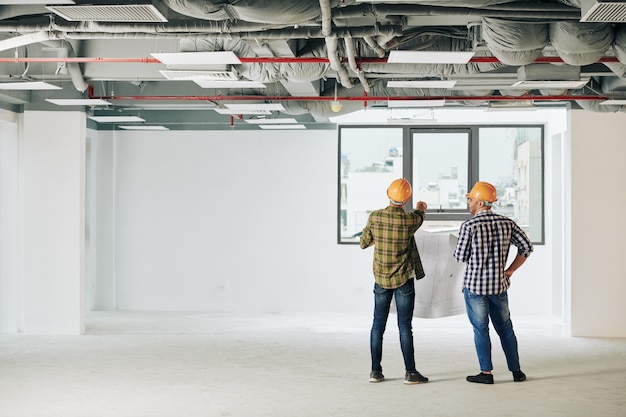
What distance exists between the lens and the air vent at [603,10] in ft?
12.6

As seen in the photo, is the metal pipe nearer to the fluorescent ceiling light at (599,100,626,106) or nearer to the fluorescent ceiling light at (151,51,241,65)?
the fluorescent ceiling light at (599,100,626,106)

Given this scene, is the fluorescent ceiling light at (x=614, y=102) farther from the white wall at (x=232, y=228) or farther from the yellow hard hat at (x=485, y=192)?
the white wall at (x=232, y=228)

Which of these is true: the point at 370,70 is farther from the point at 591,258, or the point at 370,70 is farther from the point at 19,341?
the point at 19,341

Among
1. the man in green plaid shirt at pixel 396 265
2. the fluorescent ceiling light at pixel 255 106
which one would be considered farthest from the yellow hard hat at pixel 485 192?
the fluorescent ceiling light at pixel 255 106

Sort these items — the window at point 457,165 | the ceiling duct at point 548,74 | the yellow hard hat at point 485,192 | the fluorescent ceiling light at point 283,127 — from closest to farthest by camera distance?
1. the yellow hard hat at point 485,192
2. the ceiling duct at point 548,74
3. the fluorescent ceiling light at point 283,127
4. the window at point 457,165

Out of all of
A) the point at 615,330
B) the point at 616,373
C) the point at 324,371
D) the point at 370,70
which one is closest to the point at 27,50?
the point at 370,70

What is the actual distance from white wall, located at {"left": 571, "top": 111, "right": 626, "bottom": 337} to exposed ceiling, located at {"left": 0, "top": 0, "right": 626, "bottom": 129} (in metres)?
0.53

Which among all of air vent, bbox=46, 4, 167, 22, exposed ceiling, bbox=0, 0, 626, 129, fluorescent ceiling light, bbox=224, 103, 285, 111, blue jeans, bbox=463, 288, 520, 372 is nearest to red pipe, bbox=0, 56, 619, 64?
exposed ceiling, bbox=0, 0, 626, 129

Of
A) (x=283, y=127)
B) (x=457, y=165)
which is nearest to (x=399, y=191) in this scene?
(x=283, y=127)

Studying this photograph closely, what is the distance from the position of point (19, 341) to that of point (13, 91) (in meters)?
2.38

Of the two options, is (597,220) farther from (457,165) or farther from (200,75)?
(200,75)

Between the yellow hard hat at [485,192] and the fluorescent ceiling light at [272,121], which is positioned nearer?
the yellow hard hat at [485,192]

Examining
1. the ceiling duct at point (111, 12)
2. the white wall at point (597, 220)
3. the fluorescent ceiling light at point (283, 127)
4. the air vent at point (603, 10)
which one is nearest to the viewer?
the air vent at point (603, 10)

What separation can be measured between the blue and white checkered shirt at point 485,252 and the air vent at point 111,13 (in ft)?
8.36
